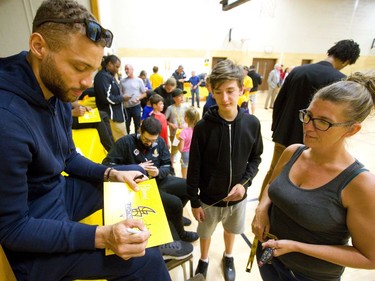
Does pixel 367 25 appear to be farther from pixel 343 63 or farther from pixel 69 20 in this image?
pixel 69 20

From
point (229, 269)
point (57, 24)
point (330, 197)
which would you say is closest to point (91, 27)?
point (57, 24)

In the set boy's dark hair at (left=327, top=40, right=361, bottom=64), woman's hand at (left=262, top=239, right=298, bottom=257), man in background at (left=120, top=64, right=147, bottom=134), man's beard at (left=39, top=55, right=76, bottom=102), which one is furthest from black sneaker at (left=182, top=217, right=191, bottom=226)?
A: man in background at (left=120, top=64, right=147, bottom=134)

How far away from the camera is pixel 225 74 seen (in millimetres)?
1338

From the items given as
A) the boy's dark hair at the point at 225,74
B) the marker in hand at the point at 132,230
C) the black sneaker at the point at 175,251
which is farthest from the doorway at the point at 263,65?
the marker in hand at the point at 132,230

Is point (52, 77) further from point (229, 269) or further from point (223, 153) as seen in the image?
point (229, 269)

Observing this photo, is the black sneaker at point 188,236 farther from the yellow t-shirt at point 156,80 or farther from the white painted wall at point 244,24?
the white painted wall at point 244,24

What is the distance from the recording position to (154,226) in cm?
85

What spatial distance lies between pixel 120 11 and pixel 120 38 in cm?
106

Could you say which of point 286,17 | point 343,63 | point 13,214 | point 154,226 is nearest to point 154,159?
point 154,226

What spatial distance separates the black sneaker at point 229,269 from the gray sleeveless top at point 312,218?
35.9 inches

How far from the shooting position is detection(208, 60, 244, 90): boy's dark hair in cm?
134

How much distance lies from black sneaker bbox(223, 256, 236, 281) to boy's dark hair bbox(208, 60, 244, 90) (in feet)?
5.12

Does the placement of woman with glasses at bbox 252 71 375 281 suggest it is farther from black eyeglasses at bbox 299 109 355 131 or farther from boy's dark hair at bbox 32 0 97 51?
boy's dark hair at bbox 32 0 97 51

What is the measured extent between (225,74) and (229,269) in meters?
1.67
